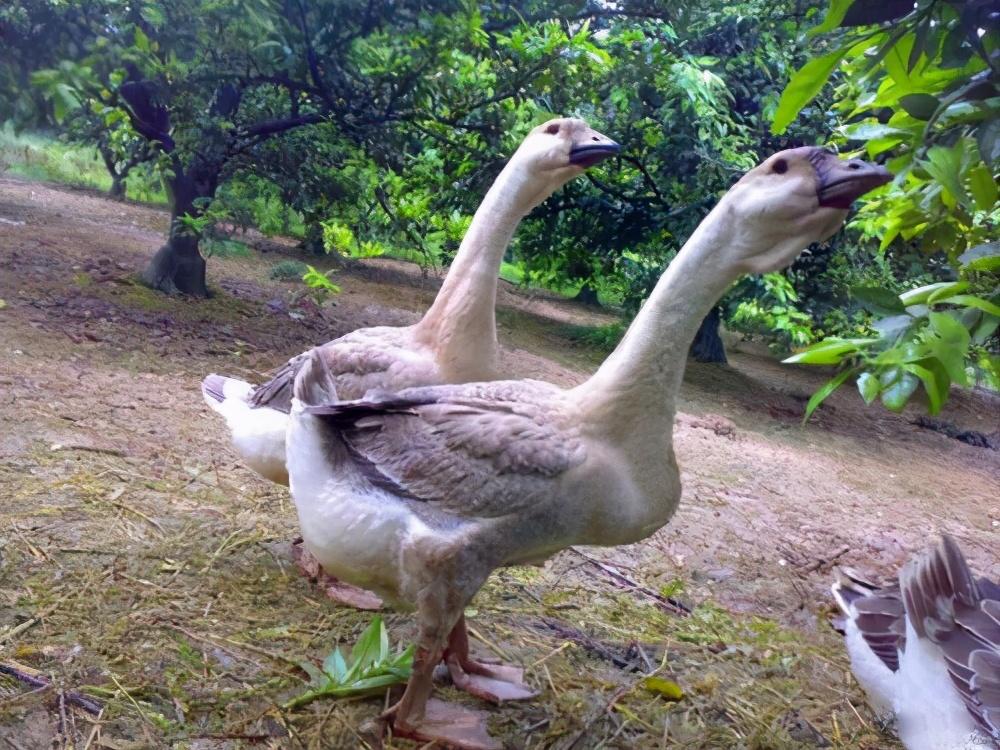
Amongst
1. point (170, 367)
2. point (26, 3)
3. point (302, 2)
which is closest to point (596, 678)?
point (26, 3)

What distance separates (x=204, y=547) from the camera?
12.0ft

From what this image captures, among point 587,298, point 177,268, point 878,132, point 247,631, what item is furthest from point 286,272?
point 878,132

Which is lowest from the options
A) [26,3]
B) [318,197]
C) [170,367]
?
[170,367]

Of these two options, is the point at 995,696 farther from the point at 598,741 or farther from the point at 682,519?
the point at 682,519

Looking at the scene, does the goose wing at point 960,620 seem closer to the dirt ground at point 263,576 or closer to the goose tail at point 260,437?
the dirt ground at point 263,576

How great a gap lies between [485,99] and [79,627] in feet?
17.9

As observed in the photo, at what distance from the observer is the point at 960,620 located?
2713mm

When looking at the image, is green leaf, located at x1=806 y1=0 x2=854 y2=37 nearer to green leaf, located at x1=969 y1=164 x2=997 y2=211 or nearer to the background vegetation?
the background vegetation

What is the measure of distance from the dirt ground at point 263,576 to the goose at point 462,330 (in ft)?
2.27

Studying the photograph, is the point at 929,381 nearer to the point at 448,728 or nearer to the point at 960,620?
the point at 960,620

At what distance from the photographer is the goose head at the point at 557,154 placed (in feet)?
11.1

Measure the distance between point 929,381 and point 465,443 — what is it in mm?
1327

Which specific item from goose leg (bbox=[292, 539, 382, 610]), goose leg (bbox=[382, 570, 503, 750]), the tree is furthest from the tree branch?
goose leg (bbox=[382, 570, 503, 750])

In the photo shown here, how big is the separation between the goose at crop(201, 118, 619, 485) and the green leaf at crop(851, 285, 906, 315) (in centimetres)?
195
